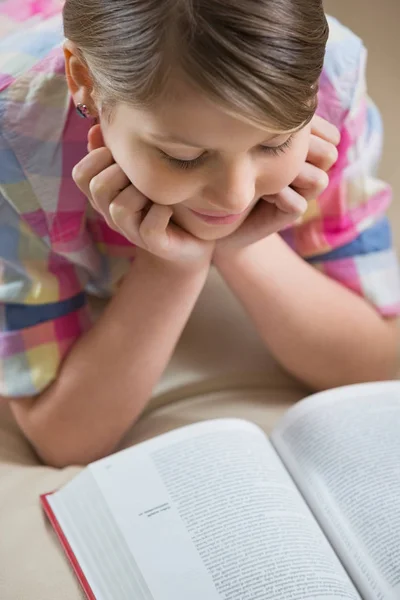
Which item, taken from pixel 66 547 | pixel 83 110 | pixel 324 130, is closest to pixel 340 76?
pixel 324 130

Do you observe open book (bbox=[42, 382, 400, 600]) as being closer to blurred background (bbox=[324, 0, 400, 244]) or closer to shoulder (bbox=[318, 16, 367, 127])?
shoulder (bbox=[318, 16, 367, 127])

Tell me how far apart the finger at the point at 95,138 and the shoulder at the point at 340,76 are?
0.92 feet

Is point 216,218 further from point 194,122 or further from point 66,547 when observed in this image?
point 66,547

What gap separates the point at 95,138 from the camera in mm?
846

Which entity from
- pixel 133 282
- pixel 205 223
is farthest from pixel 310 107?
pixel 133 282

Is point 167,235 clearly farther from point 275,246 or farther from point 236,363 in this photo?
point 236,363

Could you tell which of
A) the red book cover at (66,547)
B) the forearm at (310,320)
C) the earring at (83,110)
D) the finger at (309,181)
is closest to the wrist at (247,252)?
the forearm at (310,320)

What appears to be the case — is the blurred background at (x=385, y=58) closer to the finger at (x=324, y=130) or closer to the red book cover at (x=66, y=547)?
the finger at (x=324, y=130)

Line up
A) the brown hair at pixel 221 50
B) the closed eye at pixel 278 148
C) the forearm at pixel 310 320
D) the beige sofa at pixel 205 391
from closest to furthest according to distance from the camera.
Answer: the brown hair at pixel 221 50 → the closed eye at pixel 278 148 → the beige sofa at pixel 205 391 → the forearm at pixel 310 320

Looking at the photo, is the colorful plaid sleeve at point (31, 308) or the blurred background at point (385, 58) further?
the blurred background at point (385, 58)

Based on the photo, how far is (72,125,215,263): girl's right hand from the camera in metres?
0.83

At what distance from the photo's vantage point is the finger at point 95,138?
0.83 meters

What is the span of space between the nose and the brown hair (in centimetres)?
5

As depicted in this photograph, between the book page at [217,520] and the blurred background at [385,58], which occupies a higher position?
the blurred background at [385,58]
